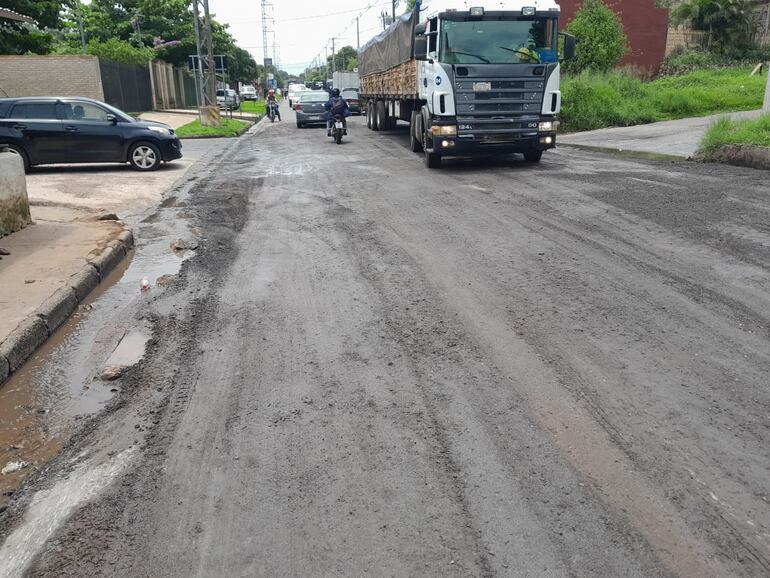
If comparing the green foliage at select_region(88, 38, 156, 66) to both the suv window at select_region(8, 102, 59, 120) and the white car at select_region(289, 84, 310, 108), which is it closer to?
the white car at select_region(289, 84, 310, 108)

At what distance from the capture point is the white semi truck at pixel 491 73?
44.4ft

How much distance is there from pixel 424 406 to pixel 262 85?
113m

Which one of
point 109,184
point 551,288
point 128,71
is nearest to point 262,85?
point 128,71

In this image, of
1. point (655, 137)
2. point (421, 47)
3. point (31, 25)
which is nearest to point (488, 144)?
point (421, 47)

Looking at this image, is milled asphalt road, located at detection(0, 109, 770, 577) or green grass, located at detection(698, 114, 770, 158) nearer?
milled asphalt road, located at detection(0, 109, 770, 577)

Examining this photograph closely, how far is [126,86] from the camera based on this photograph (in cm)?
3475

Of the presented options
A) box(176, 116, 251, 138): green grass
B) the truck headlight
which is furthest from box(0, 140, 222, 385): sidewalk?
box(176, 116, 251, 138): green grass

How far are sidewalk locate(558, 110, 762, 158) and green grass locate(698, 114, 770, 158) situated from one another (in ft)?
2.35

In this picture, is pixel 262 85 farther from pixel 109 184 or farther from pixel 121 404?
pixel 121 404

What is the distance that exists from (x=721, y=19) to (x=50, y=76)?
36.9 m

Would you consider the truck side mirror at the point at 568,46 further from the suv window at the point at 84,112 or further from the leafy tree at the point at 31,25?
the leafy tree at the point at 31,25

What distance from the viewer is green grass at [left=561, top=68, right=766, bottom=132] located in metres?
24.9

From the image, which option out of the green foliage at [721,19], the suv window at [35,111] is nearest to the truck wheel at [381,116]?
the suv window at [35,111]

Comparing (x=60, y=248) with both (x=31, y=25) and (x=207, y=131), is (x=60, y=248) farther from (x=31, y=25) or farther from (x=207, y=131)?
(x=31, y=25)
